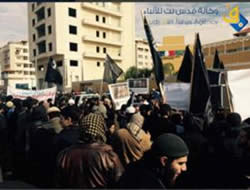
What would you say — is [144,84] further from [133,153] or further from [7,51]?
[7,51]

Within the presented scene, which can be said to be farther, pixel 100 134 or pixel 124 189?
pixel 100 134

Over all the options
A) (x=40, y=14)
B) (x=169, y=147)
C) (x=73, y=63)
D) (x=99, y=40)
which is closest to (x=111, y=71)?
(x=169, y=147)

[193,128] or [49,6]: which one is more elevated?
[49,6]

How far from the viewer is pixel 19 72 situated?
82.6 m

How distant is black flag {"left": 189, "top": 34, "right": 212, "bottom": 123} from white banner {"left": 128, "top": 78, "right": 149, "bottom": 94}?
7.97 metres

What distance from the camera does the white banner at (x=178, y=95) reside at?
5402 mm

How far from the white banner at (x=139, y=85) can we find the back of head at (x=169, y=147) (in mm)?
10692

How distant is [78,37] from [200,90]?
38.5 m

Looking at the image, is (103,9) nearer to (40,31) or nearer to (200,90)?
(40,31)

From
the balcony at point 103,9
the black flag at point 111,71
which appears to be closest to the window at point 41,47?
the balcony at point 103,9

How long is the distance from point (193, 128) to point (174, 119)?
0.74 m

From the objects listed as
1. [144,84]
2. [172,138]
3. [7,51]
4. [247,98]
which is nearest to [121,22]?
[144,84]

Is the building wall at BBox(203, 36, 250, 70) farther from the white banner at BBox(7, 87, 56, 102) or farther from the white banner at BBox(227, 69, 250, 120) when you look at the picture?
the white banner at BBox(7, 87, 56, 102)

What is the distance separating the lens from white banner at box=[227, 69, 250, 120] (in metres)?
5.22
